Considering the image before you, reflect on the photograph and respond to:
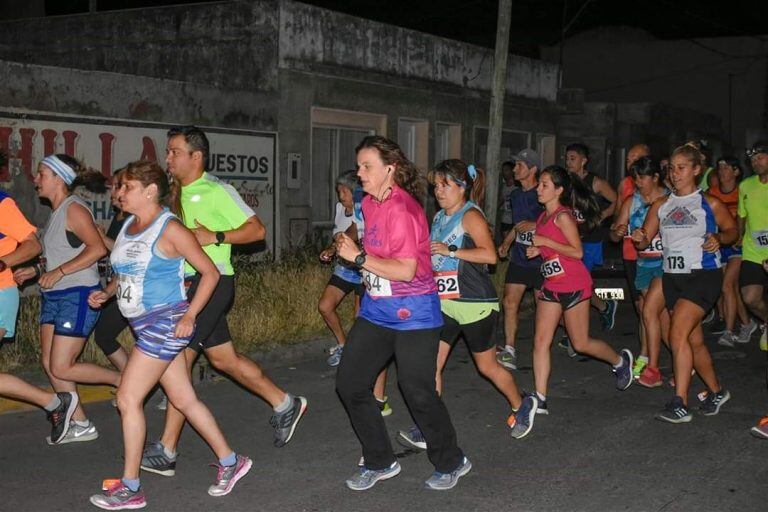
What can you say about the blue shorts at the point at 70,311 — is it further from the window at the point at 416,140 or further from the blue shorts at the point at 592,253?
the window at the point at 416,140

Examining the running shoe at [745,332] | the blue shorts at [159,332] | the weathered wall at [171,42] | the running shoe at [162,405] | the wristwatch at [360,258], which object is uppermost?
the weathered wall at [171,42]

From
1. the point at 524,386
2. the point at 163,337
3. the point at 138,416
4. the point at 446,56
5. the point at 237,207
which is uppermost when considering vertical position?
the point at 446,56

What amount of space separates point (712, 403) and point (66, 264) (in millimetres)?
4559

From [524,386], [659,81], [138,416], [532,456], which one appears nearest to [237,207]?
[138,416]

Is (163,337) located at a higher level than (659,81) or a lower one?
lower

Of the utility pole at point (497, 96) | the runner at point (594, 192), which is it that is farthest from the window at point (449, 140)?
the runner at point (594, 192)

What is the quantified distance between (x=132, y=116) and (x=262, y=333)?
14.3ft

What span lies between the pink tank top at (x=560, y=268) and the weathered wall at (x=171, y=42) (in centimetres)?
828

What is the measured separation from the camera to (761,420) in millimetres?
7141

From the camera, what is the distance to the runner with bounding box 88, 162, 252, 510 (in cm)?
548

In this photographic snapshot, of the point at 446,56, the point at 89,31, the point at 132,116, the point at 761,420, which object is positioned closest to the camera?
the point at 761,420

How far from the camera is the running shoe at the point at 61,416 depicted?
6.86m

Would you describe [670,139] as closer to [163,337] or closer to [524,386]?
[524,386]

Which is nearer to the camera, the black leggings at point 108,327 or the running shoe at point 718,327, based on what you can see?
the black leggings at point 108,327
